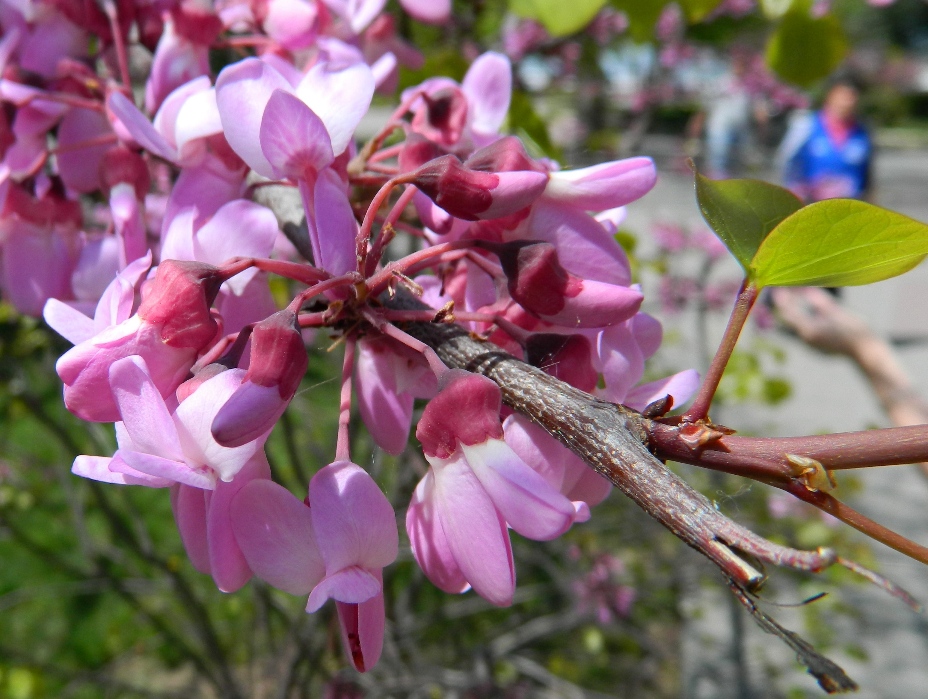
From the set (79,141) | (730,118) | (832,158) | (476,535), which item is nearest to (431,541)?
(476,535)

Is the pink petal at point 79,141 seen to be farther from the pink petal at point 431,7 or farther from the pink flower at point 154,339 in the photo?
the pink petal at point 431,7

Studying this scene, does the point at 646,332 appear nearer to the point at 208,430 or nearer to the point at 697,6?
the point at 208,430

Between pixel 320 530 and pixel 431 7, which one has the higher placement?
pixel 431 7

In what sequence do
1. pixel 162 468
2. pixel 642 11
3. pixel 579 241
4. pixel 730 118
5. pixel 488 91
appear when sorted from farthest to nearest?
1. pixel 730 118
2. pixel 642 11
3. pixel 488 91
4. pixel 579 241
5. pixel 162 468

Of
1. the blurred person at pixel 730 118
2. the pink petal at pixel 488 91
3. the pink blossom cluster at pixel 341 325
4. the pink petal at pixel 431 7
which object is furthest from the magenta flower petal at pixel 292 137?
the blurred person at pixel 730 118

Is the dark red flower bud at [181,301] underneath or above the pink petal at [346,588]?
above

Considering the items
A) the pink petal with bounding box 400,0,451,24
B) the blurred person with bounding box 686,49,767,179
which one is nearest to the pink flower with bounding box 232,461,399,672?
the pink petal with bounding box 400,0,451,24
